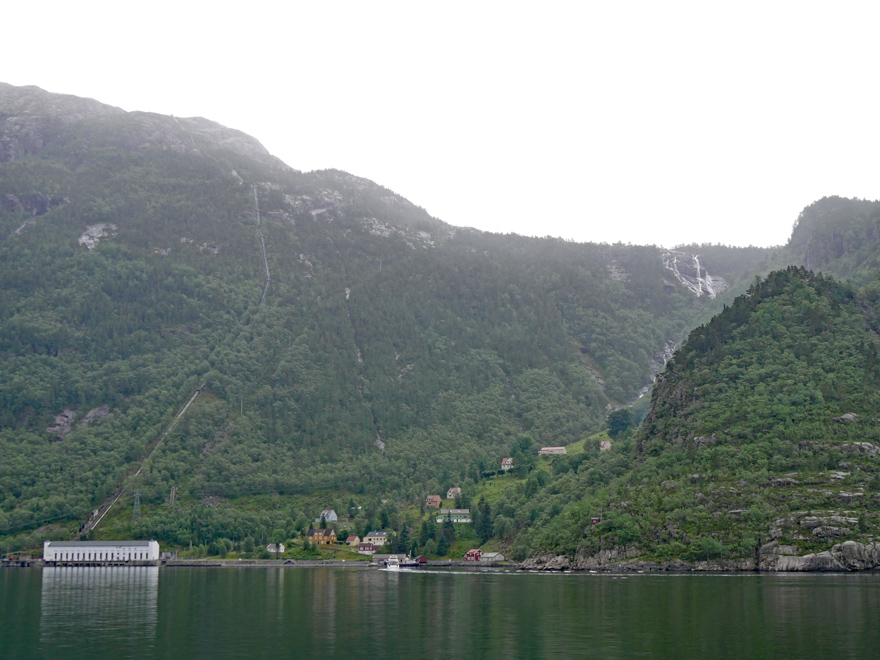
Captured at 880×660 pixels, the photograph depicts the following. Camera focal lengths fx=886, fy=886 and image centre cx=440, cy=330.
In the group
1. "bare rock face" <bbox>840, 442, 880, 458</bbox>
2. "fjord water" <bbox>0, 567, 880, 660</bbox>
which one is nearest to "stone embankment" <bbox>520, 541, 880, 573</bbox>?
"fjord water" <bbox>0, 567, 880, 660</bbox>

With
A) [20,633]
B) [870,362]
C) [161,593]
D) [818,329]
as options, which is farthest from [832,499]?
[20,633]

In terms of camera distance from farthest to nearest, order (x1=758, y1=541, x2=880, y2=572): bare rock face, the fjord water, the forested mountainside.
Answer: the forested mountainside
(x1=758, y1=541, x2=880, y2=572): bare rock face
the fjord water

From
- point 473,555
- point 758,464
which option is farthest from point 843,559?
point 473,555

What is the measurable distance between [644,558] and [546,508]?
45.4 m

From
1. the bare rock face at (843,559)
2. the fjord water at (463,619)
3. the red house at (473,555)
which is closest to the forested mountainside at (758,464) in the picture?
the bare rock face at (843,559)

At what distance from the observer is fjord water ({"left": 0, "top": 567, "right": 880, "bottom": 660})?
206ft

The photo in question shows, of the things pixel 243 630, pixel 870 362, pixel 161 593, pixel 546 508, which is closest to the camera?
pixel 243 630

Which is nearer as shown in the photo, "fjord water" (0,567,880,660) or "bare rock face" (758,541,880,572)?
"fjord water" (0,567,880,660)

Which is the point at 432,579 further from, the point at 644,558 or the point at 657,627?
the point at 657,627

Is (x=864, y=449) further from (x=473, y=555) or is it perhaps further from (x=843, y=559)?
(x=473, y=555)

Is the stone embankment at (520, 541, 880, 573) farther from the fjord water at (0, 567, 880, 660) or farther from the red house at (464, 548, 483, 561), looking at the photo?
the red house at (464, 548, 483, 561)

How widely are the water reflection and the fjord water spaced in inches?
6.6

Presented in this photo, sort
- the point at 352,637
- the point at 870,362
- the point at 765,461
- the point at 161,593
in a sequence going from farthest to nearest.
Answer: the point at 870,362, the point at 765,461, the point at 161,593, the point at 352,637

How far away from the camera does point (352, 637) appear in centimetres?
6975
